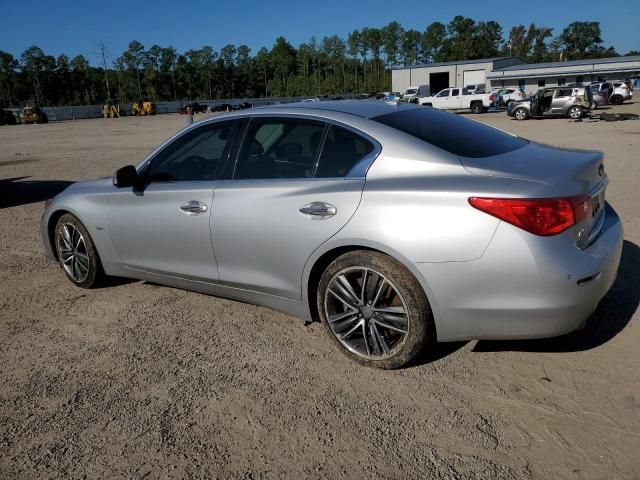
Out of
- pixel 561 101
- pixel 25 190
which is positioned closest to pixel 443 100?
pixel 561 101

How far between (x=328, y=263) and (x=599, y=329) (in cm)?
189

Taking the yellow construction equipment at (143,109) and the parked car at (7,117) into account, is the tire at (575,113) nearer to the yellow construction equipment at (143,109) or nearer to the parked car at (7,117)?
the parked car at (7,117)

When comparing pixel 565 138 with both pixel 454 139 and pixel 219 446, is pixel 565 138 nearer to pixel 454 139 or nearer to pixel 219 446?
pixel 454 139

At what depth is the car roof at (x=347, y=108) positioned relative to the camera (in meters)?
3.69

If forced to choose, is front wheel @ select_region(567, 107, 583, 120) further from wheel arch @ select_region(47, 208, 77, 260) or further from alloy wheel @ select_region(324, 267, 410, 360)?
alloy wheel @ select_region(324, 267, 410, 360)

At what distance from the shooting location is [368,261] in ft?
10.5

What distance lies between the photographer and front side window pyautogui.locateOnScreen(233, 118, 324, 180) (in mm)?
3617

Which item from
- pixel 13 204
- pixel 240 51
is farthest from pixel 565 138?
pixel 240 51

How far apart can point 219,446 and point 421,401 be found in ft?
3.60

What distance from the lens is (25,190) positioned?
11203 mm

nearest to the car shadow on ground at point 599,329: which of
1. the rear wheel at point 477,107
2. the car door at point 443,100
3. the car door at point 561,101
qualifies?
the car door at point 561,101

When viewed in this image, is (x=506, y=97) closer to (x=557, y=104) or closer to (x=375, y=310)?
(x=557, y=104)

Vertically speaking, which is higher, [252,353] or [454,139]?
[454,139]

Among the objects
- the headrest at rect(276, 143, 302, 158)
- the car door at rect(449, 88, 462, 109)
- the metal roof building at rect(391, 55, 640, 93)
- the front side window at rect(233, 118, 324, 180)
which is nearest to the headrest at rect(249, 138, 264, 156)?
the front side window at rect(233, 118, 324, 180)
